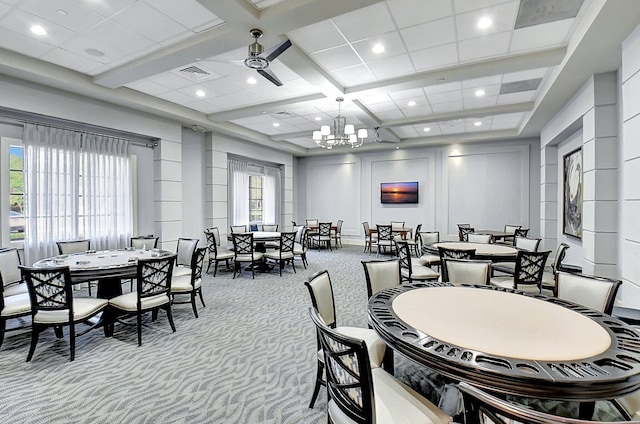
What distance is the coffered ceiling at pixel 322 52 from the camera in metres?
3.20

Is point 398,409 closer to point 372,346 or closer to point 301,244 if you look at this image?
point 372,346

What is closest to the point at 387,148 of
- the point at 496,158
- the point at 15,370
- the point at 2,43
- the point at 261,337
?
the point at 496,158

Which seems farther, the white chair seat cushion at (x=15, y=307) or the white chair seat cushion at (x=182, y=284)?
the white chair seat cushion at (x=182, y=284)

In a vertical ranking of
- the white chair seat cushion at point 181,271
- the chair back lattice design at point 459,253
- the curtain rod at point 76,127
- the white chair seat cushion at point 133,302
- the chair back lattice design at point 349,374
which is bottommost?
the white chair seat cushion at point 133,302

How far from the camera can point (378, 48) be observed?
404 cm

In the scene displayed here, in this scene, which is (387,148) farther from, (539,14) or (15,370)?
(15,370)

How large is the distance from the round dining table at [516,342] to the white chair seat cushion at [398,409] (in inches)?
10.1

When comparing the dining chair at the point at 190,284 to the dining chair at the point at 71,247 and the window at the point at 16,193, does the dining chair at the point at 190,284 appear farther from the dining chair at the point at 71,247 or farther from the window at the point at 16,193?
the window at the point at 16,193

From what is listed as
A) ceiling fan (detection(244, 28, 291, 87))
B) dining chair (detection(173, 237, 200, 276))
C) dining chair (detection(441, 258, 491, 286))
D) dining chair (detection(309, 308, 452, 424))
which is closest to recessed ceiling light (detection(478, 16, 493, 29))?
ceiling fan (detection(244, 28, 291, 87))

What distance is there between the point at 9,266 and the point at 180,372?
9.14 feet

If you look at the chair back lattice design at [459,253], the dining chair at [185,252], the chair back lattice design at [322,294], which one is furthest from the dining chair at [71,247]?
the chair back lattice design at [459,253]

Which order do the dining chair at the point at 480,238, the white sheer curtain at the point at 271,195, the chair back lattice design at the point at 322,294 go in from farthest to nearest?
1. the white sheer curtain at the point at 271,195
2. the dining chair at the point at 480,238
3. the chair back lattice design at the point at 322,294

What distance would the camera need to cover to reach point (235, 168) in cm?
913

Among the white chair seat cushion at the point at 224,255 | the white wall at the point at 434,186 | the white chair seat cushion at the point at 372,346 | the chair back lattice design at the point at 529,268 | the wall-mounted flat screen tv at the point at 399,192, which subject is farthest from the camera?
the wall-mounted flat screen tv at the point at 399,192
